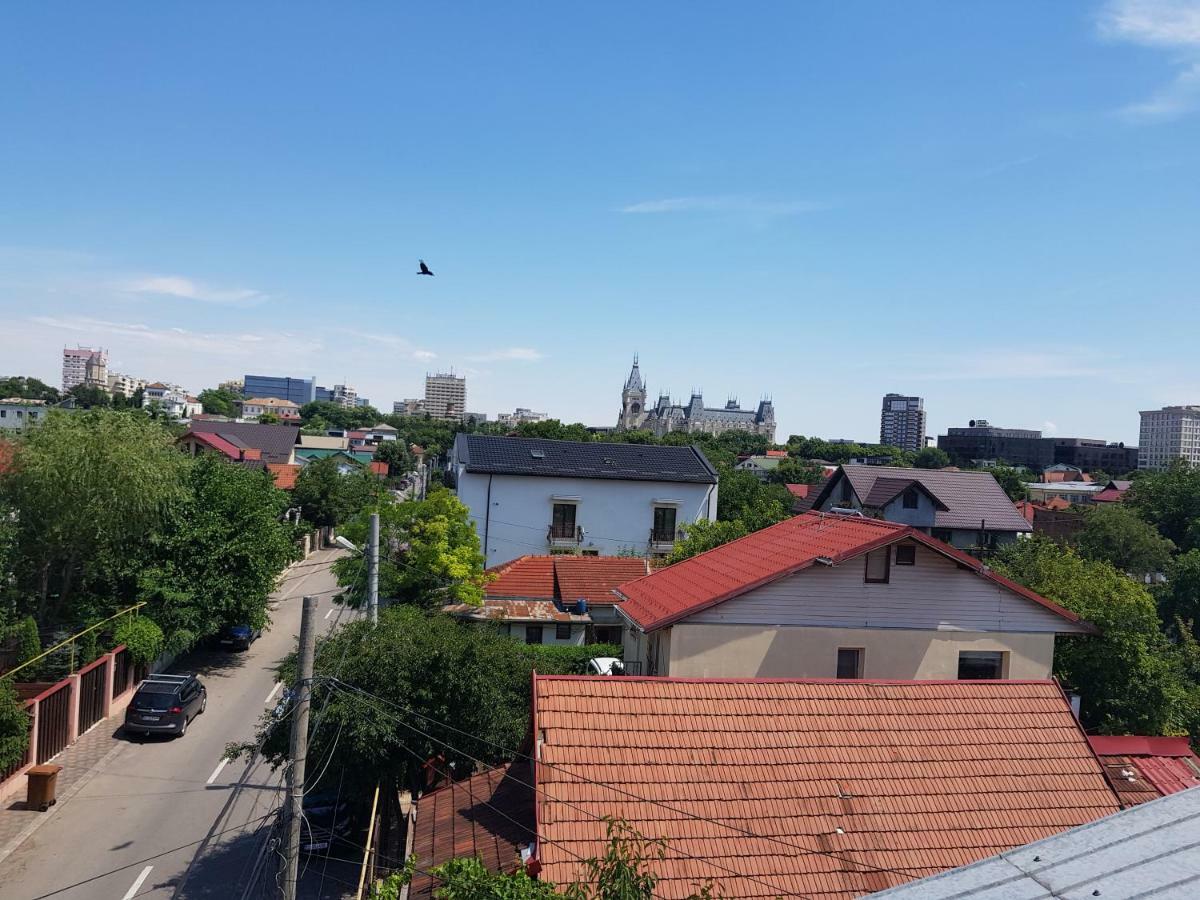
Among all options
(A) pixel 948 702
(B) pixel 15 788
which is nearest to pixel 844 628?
(A) pixel 948 702

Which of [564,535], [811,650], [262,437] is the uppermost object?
[262,437]

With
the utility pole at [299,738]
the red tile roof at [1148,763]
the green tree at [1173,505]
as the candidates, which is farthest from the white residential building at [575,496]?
the green tree at [1173,505]

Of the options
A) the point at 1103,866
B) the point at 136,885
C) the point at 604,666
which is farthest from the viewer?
the point at 604,666

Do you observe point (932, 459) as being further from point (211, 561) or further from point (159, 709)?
point (159, 709)

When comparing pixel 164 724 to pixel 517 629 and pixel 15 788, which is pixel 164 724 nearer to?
pixel 15 788

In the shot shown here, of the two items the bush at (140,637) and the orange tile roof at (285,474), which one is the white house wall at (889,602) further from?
the orange tile roof at (285,474)

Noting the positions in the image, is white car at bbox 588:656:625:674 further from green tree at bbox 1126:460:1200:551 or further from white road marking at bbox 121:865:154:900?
green tree at bbox 1126:460:1200:551

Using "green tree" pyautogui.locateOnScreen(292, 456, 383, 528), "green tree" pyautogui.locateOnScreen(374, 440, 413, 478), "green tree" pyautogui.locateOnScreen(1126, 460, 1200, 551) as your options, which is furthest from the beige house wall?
"green tree" pyautogui.locateOnScreen(374, 440, 413, 478)

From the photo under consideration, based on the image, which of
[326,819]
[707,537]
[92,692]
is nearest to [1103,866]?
[326,819]

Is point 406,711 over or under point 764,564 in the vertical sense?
under
